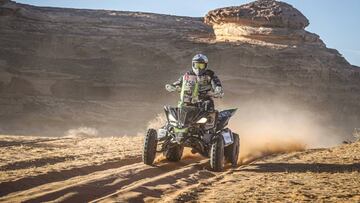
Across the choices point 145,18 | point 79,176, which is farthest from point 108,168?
point 145,18

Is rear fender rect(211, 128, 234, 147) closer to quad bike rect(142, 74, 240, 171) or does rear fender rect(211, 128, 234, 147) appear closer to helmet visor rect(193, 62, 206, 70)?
quad bike rect(142, 74, 240, 171)

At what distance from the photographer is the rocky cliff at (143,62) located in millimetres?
34656

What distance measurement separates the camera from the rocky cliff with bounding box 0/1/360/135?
1364 inches

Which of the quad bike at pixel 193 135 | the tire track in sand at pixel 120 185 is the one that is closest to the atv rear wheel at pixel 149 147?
the quad bike at pixel 193 135

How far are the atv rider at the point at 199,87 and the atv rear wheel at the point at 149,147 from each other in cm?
97

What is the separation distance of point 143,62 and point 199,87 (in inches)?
1044

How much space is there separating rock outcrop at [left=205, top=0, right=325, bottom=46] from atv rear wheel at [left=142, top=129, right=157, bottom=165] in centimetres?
2917

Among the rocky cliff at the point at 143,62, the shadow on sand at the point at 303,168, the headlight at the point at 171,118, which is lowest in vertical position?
the shadow on sand at the point at 303,168

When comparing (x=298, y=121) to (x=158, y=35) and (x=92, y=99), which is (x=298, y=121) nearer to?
(x=158, y=35)

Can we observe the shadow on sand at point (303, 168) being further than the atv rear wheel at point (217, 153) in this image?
Yes

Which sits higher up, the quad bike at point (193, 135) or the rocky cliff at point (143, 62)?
the rocky cliff at point (143, 62)

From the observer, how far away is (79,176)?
8484mm

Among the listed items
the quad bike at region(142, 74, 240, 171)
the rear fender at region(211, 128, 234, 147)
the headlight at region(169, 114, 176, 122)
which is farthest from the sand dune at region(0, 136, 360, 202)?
the headlight at region(169, 114, 176, 122)

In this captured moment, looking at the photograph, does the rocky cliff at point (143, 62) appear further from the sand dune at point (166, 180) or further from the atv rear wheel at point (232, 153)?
the sand dune at point (166, 180)
